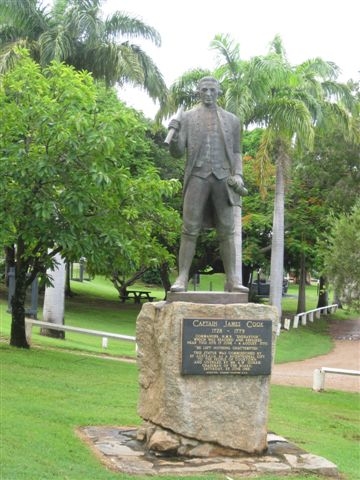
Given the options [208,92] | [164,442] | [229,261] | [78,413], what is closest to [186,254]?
[229,261]

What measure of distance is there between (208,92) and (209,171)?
3.18 ft

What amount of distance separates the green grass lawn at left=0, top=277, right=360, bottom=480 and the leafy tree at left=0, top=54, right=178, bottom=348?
7.49 feet

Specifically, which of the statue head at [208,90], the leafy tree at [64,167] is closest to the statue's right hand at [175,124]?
the statue head at [208,90]

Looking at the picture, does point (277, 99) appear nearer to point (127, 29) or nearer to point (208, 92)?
point (127, 29)

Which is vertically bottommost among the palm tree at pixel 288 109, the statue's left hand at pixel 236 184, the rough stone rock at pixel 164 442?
the rough stone rock at pixel 164 442

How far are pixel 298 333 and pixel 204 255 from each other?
5457 millimetres

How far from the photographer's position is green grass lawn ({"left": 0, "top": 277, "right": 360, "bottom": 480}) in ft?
25.1

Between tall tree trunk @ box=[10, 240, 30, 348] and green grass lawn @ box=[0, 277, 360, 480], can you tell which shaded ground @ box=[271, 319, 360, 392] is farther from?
tall tree trunk @ box=[10, 240, 30, 348]

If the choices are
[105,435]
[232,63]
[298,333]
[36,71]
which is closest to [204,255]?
[298,333]

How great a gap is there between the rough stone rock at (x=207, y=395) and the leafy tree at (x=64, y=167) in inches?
198

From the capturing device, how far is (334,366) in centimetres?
2166

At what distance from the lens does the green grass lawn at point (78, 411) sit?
7.66 meters

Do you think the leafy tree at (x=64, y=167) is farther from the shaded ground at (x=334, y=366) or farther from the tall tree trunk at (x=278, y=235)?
the tall tree trunk at (x=278, y=235)

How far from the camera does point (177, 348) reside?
27.2 ft
